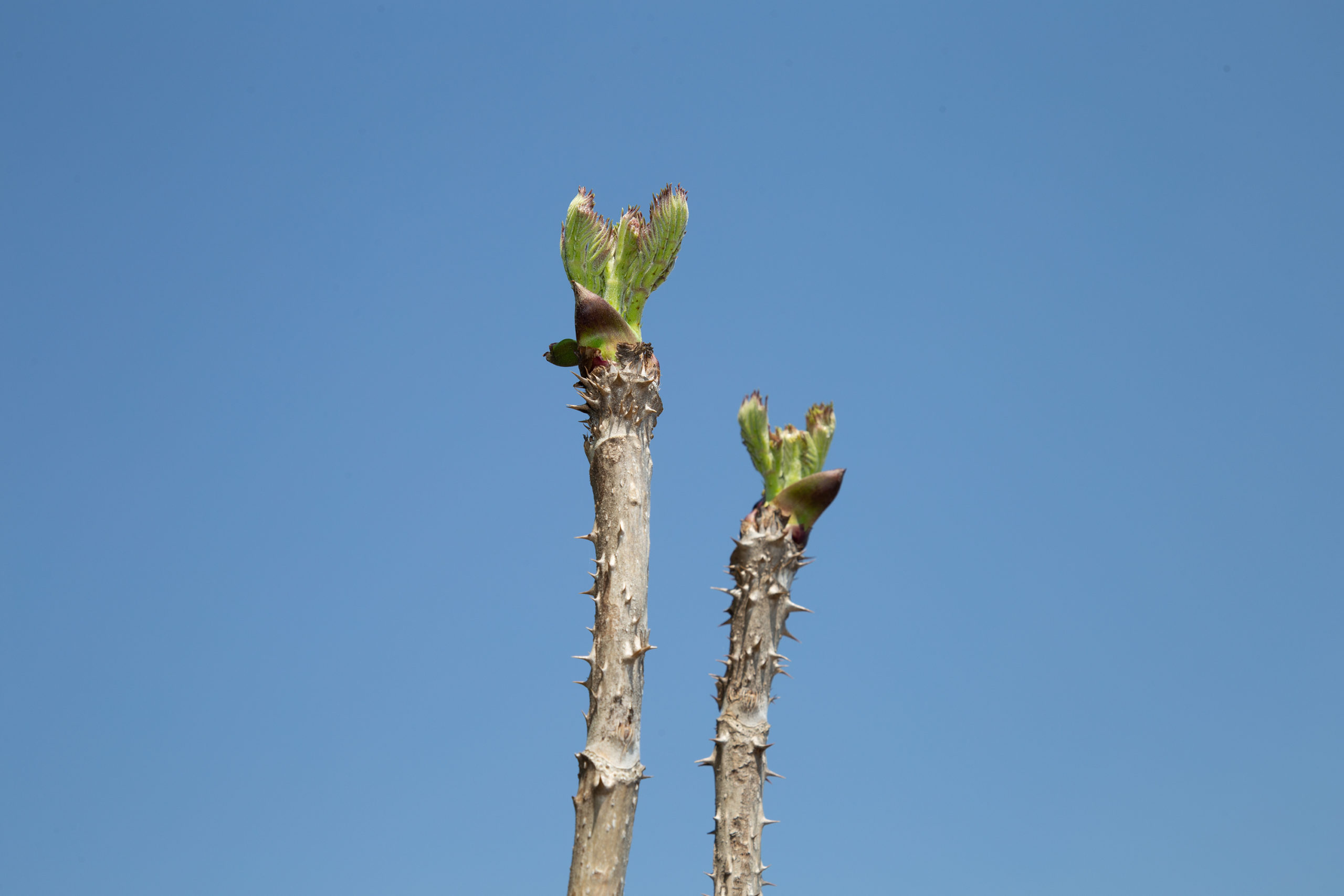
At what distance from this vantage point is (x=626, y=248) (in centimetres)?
726

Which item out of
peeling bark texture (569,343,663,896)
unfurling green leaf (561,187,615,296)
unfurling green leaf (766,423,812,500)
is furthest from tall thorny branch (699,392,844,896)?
unfurling green leaf (561,187,615,296)

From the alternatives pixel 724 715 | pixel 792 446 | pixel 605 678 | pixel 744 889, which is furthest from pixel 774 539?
pixel 744 889

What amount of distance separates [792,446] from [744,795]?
2.23m

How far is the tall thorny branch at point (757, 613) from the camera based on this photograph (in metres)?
7.21

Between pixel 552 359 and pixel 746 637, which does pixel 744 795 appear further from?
pixel 552 359

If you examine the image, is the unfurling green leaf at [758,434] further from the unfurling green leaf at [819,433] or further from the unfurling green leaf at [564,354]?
the unfurling green leaf at [564,354]

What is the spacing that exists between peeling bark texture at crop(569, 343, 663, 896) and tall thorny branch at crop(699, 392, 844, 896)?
40.8 inches

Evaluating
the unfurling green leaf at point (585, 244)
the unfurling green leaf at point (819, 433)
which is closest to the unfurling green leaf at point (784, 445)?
the unfurling green leaf at point (819, 433)

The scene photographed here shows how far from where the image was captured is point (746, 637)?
7504mm

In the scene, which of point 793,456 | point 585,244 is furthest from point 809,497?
point 585,244

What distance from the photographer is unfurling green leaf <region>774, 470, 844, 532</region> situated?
7.65 metres

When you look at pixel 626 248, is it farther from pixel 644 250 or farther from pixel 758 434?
pixel 758 434

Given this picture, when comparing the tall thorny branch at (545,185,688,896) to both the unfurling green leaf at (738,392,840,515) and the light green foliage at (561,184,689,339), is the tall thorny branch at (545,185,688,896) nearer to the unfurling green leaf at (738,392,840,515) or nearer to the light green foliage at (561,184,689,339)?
the light green foliage at (561,184,689,339)

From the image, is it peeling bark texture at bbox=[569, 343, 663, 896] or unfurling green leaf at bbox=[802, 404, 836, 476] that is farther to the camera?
unfurling green leaf at bbox=[802, 404, 836, 476]
